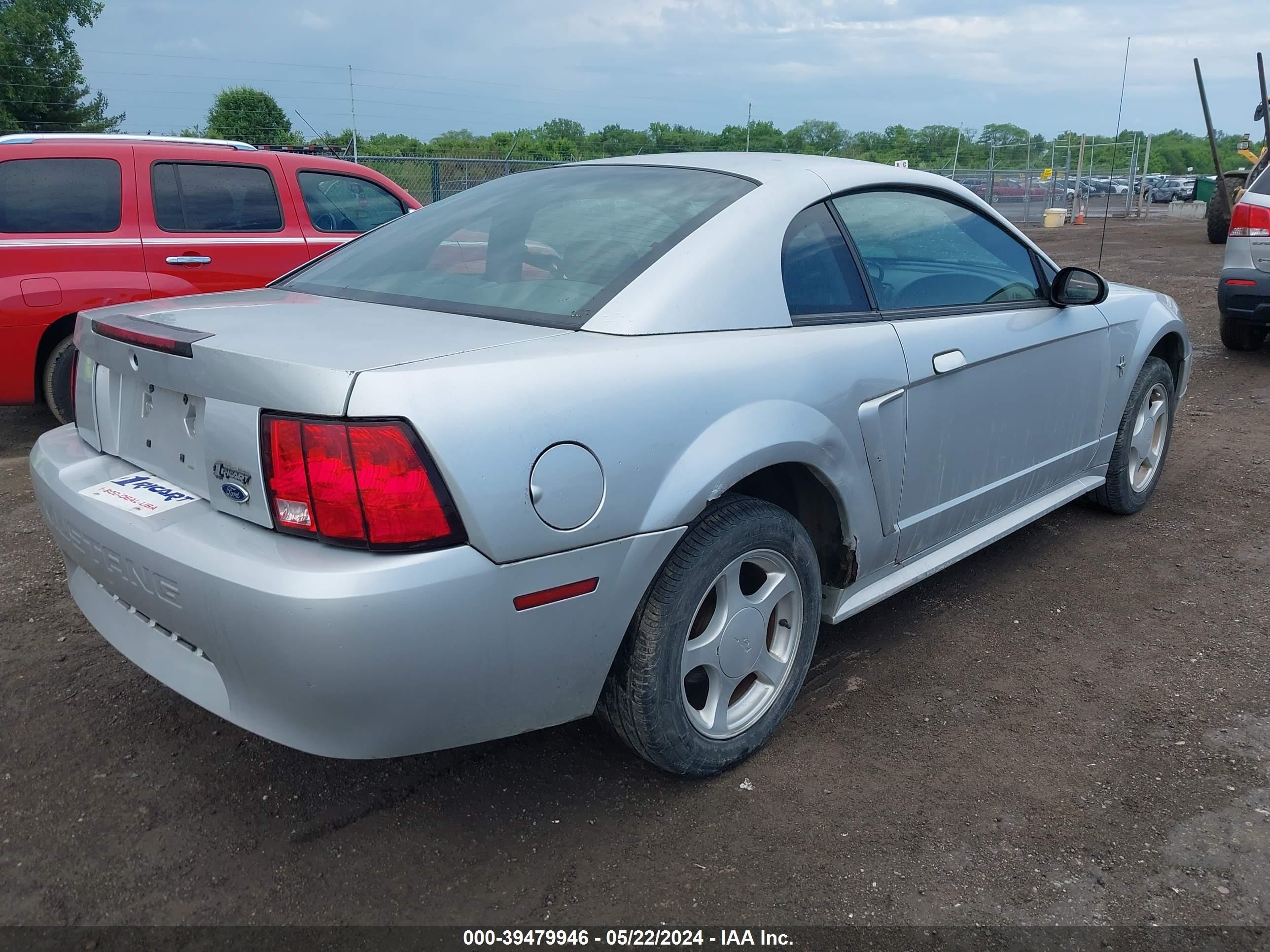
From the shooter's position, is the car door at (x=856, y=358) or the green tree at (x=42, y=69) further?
the green tree at (x=42, y=69)

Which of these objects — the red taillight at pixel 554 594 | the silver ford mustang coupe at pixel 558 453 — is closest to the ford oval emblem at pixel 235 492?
the silver ford mustang coupe at pixel 558 453

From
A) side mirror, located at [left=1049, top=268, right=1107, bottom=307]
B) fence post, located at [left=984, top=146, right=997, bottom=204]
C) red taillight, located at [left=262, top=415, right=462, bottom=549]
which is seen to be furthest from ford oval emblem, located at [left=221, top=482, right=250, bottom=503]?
fence post, located at [left=984, top=146, right=997, bottom=204]

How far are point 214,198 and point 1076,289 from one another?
196 inches

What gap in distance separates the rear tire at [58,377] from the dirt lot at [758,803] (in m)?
2.46

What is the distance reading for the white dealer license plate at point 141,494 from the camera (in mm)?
2168

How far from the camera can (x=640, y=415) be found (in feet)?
6.98

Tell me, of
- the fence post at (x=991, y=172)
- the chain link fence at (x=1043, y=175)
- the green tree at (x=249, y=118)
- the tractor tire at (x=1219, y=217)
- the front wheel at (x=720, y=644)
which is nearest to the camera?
the front wheel at (x=720, y=644)

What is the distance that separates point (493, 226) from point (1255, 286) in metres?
6.52

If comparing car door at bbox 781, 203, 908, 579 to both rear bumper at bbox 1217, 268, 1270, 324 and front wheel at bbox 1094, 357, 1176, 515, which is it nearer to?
front wheel at bbox 1094, 357, 1176, 515

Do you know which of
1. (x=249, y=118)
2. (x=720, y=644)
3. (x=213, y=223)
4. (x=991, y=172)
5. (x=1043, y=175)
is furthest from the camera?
(x=249, y=118)

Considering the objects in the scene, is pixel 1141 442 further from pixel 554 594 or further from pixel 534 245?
pixel 554 594

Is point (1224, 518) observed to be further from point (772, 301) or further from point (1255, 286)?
point (1255, 286)

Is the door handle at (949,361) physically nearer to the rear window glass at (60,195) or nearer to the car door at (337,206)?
the car door at (337,206)

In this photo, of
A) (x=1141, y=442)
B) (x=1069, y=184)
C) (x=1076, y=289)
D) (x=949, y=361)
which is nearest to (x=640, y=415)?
(x=949, y=361)
